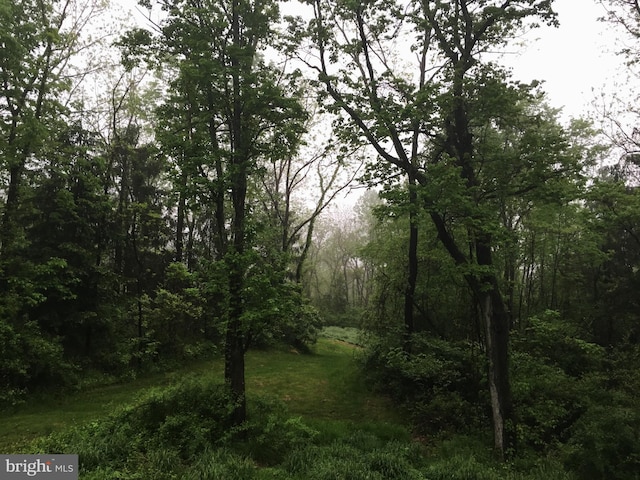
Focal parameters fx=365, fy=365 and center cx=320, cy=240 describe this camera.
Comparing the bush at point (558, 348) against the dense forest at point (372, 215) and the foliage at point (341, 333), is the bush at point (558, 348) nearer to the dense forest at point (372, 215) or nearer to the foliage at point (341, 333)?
the dense forest at point (372, 215)

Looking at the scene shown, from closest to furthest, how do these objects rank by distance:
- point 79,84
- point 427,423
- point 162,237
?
point 427,423, point 79,84, point 162,237

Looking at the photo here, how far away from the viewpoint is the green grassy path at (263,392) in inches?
312

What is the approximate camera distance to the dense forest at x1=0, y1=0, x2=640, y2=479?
743 cm

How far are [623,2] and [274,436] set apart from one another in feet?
44.5

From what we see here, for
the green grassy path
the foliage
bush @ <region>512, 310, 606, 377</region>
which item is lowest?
the foliage

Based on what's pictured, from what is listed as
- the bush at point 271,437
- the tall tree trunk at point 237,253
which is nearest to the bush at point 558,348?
the bush at point 271,437

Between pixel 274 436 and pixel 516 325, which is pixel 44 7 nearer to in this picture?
pixel 274 436

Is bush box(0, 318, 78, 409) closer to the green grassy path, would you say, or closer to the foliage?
the green grassy path

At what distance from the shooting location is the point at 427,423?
9031 mm

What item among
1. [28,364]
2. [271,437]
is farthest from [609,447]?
[28,364]

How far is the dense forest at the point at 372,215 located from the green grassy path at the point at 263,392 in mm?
578

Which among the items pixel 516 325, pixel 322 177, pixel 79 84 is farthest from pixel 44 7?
pixel 516 325

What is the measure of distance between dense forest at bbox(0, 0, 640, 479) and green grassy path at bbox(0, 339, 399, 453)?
22.7 inches

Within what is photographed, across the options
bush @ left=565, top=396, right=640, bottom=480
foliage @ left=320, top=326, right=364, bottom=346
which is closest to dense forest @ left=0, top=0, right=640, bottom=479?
bush @ left=565, top=396, right=640, bottom=480
